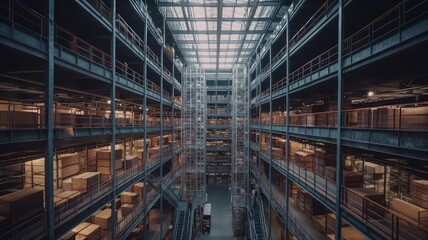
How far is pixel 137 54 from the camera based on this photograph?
14117mm

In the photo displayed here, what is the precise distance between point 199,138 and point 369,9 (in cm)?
2283

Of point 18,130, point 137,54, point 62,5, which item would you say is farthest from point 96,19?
point 18,130

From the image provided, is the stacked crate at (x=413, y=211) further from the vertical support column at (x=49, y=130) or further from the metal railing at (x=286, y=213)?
the vertical support column at (x=49, y=130)

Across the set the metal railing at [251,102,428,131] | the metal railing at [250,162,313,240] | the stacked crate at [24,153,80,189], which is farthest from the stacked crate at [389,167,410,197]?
the stacked crate at [24,153,80,189]

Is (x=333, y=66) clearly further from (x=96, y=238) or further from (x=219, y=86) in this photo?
(x=219, y=86)

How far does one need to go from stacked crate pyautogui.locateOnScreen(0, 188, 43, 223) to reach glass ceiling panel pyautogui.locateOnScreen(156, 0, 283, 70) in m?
15.4

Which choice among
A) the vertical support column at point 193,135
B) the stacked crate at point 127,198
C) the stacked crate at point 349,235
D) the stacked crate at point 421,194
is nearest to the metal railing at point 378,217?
the stacked crate at point 421,194

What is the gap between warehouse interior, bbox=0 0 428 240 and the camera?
680cm

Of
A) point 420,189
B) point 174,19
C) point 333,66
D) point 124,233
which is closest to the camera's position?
point 420,189

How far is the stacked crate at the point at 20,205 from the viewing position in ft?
21.3

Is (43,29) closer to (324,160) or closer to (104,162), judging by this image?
(104,162)

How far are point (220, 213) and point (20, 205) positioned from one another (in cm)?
2501

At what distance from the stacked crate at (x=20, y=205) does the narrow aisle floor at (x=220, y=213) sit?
19.2 meters

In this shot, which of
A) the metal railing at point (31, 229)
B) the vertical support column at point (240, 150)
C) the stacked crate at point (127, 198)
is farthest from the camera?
the vertical support column at point (240, 150)
